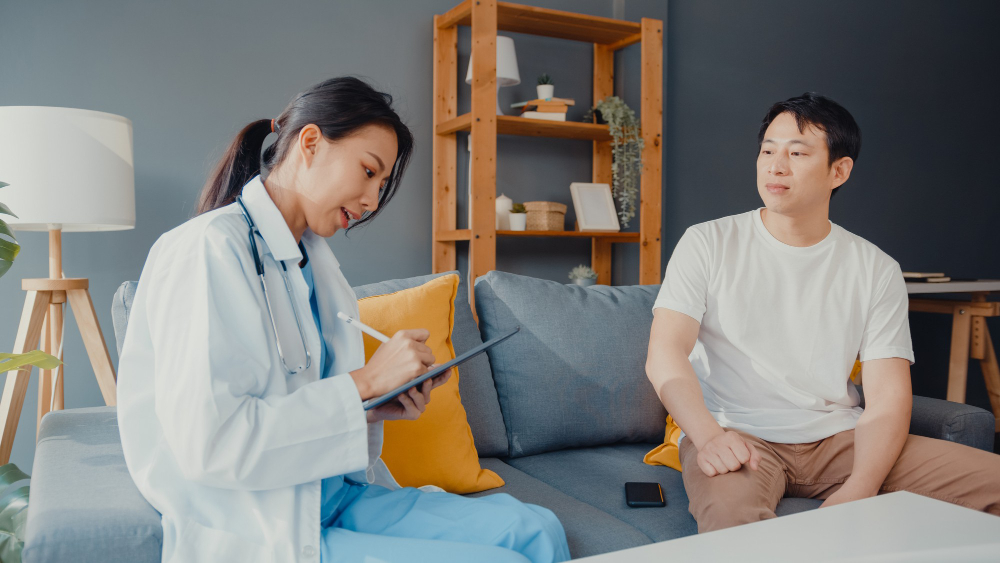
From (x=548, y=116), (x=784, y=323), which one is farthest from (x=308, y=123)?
(x=548, y=116)

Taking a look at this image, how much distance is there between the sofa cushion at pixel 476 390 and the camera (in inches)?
71.1

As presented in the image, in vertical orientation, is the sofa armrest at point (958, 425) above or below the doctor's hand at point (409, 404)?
below

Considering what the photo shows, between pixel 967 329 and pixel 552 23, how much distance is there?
8.12 ft

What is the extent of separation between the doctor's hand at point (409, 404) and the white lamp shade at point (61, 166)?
1336 millimetres

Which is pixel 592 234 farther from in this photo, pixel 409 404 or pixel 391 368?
pixel 391 368

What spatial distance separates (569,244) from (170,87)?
1.95 metres

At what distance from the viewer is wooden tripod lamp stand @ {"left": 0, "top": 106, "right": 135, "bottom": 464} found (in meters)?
1.98

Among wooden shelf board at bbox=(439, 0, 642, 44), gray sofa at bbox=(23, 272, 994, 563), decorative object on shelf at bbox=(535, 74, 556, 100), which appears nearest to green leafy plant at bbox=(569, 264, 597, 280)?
decorative object on shelf at bbox=(535, 74, 556, 100)

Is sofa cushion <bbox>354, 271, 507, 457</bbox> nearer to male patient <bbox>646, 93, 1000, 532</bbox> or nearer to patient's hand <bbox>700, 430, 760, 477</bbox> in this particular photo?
male patient <bbox>646, 93, 1000, 532</bbox>

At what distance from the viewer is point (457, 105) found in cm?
342

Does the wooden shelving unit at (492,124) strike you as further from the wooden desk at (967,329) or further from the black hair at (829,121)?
the black hair at (829,121)

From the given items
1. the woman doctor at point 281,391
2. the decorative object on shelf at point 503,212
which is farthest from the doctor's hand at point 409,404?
the decorative object on shelf at point 503,212

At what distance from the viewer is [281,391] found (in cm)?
106

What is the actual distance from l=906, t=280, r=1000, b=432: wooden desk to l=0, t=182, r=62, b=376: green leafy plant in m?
3.44
